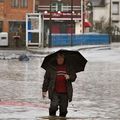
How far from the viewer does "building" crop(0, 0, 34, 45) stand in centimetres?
6675

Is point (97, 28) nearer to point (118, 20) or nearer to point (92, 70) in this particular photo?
point (118, 20)

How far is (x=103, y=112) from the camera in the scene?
15102mm

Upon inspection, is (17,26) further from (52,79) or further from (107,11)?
(107,11)

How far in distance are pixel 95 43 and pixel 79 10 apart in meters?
15.3

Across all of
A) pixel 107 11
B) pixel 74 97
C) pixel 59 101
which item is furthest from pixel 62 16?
pixel 59 101

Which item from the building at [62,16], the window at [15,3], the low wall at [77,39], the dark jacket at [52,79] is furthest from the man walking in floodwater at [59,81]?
the building at [62,16]

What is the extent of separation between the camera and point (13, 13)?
69.6 m

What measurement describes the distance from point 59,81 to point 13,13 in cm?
5767

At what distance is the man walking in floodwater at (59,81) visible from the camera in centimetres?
1225

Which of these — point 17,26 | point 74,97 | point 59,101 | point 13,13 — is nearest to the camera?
point 59,101

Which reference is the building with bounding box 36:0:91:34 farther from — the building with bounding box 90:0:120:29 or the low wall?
the building with bounding box 90:0:120:29

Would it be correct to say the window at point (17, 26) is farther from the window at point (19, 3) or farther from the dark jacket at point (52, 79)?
the dark jacket at point (52, 79)

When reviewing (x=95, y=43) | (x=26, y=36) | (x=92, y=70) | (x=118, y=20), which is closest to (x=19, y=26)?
(x=26, y=36)

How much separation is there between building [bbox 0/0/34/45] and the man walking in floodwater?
52119 mm
